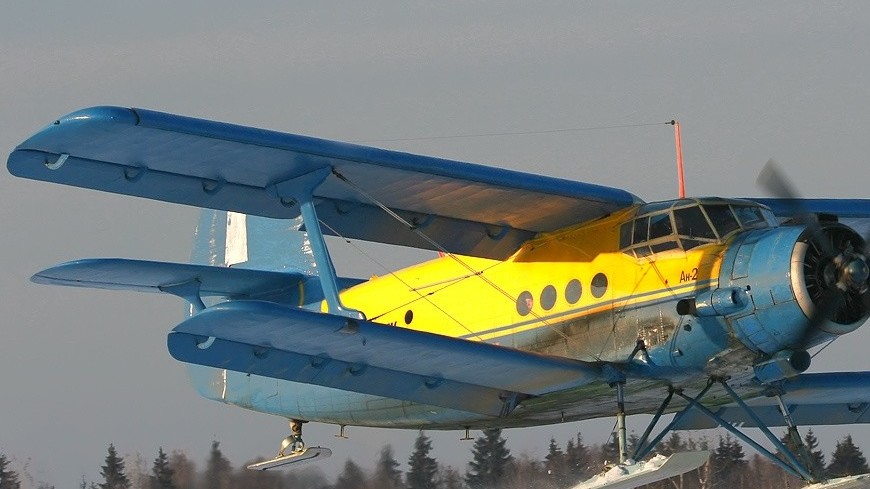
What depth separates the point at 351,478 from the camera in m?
23.4

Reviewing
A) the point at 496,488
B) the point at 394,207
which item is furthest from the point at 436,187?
the point at 496,488

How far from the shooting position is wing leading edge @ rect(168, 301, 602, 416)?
634 inches

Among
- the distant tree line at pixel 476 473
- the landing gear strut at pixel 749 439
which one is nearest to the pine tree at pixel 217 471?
the distant tree line at pixel 476 473

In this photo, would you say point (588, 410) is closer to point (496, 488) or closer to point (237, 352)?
point (237, 352)

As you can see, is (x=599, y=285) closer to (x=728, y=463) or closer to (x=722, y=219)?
(x=722, y=219)

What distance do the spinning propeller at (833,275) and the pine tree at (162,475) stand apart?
10852 millimetres

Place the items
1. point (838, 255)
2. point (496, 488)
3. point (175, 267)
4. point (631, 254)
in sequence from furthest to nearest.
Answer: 1. point (496, 488)
2. point (175, 267)
3. point (631, 254)
4. point (838, 255)

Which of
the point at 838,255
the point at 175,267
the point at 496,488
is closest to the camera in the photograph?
the point at 838,255

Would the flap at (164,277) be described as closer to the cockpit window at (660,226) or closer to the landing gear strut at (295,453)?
the landing gear strut at (295,453)

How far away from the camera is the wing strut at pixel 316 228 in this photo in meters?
16.9

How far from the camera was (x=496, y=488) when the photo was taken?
23.9 metres

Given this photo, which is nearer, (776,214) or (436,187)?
(436,187)

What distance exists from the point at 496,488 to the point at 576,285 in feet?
22.5

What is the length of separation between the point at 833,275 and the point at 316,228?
4.93m
